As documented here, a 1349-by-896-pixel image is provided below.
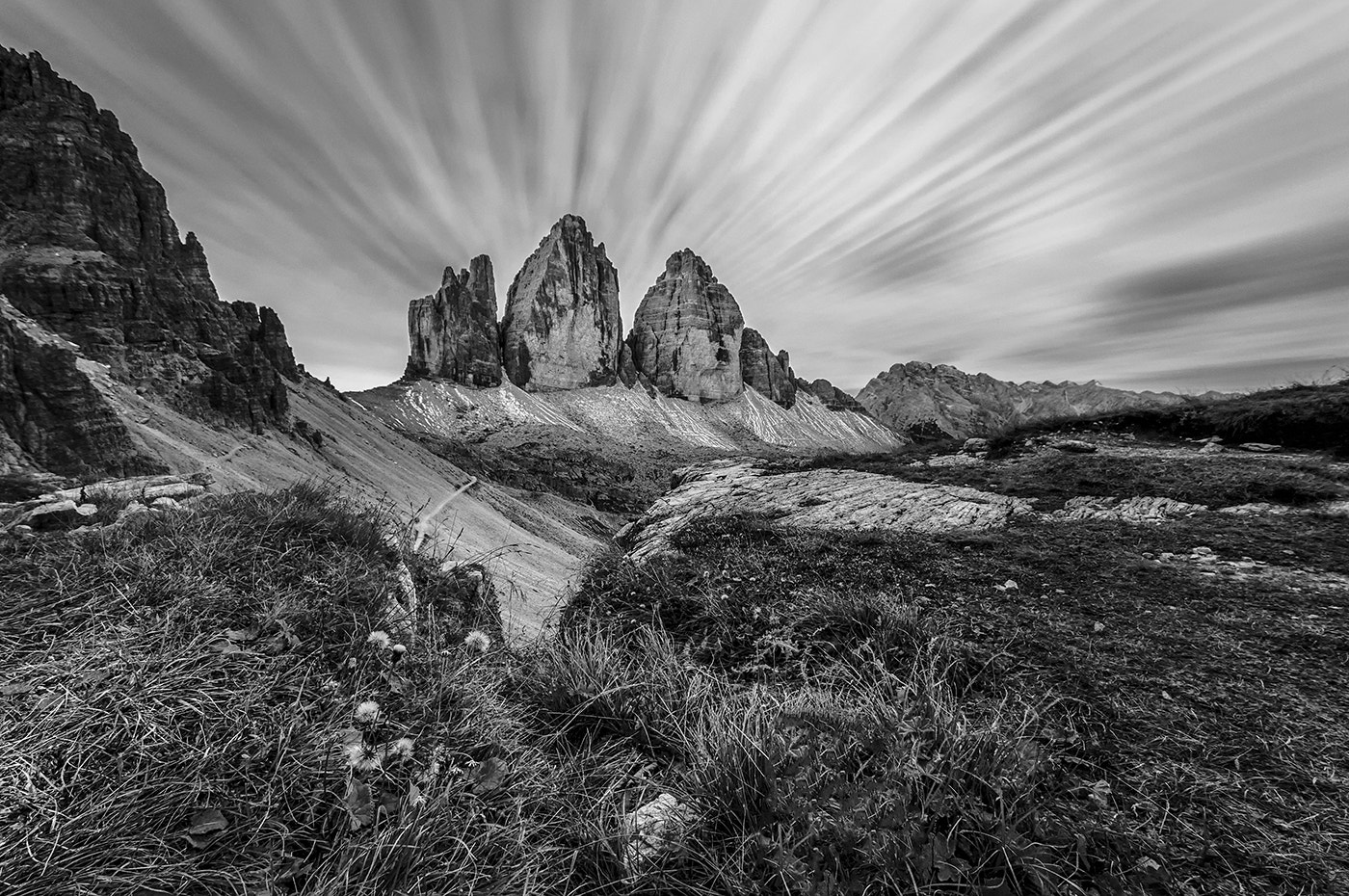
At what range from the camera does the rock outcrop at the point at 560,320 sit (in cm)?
18462

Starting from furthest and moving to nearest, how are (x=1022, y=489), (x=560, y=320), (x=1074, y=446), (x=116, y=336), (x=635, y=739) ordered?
1. (x=560, y=320)
2. (x=116, y=336)
3. (x=1074, y=446)
4. (x=1022, y=489)
5. (x=635, y=739)

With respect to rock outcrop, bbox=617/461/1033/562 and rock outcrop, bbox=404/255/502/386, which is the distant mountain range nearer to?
rock outcrop, bbox=617/461/1033/562

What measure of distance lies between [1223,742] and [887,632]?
1488 mm

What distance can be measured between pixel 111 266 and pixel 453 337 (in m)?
116

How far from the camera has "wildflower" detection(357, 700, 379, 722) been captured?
2.16m

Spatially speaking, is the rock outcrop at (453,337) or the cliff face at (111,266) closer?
the cliff face at (111,266)

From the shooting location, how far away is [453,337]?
575 feet

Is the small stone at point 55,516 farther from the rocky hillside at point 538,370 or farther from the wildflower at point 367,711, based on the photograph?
the rocky hillside at point 538,370

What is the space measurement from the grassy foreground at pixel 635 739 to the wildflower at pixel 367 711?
0.02 meters

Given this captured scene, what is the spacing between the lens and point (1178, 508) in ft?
17.9

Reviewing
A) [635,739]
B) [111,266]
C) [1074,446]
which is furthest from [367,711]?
[111,266]

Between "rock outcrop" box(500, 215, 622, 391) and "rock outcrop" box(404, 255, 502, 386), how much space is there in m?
9.79

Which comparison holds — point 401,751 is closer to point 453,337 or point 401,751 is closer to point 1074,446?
point 1074,446

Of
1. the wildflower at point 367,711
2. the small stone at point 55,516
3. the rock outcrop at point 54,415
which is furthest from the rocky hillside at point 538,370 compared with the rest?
the wildflower at point 367,711
